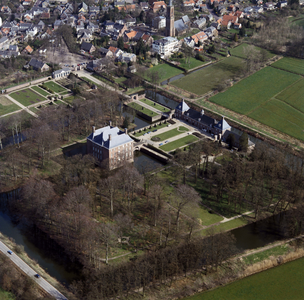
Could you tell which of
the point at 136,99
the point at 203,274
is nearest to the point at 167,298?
the point at 203,274

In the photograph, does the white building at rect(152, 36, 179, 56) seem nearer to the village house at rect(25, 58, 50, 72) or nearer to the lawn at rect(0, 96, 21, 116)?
the village house at rect(25, 58, 50, 72)

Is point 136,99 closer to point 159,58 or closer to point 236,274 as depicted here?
point 159,58

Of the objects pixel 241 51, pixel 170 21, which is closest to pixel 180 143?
pixel 241 51

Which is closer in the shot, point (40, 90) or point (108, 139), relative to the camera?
point (108, 139)

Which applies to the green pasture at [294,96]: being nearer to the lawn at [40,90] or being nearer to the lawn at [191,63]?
the lawn at [191,63]

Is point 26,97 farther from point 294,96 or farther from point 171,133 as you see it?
point 294,96

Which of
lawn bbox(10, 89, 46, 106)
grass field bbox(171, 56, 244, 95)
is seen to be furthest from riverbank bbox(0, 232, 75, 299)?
grass field bbox(171, 56, 244, 95)
